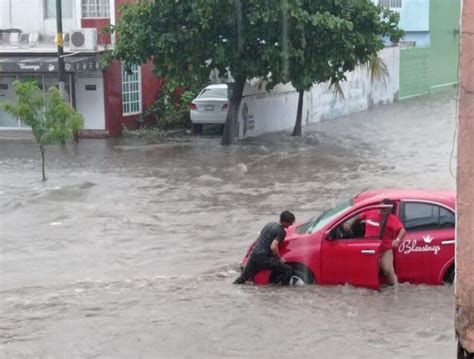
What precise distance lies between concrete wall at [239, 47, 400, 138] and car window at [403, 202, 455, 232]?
1706 centimetres

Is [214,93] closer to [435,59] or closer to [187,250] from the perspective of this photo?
[187,250]

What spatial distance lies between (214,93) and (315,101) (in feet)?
18.5

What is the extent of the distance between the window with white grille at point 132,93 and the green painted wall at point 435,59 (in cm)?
1586

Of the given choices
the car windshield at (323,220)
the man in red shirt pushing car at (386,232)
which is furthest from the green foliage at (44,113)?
the man in red shirt pushing car at (386,232)

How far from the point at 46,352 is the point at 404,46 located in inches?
1447

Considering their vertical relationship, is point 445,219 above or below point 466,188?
below

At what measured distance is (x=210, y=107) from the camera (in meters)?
27.8

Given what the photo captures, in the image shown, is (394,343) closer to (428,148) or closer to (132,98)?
(428,148)

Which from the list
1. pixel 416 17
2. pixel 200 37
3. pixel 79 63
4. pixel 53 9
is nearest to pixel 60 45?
pixel 79 63

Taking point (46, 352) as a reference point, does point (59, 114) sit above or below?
above

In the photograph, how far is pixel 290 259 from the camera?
10.8 meters

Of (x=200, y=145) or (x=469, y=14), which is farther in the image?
(x=200, y=145)

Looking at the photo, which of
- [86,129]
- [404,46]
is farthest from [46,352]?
[404,46]

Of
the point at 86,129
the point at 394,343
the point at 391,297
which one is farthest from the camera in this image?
the point at 86,129
